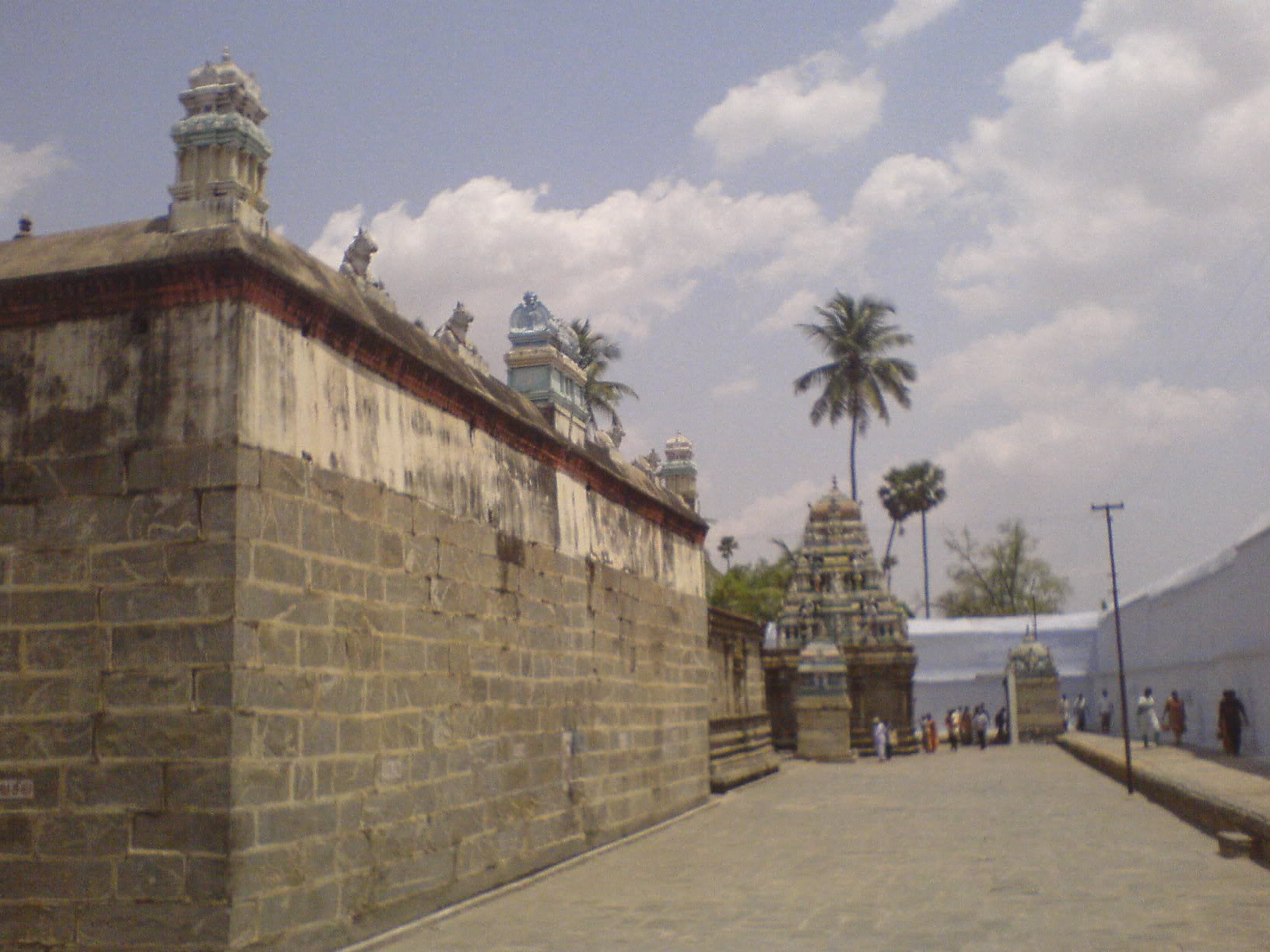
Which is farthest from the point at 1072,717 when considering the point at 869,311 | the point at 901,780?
the point at 901,780

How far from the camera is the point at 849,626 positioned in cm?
3488

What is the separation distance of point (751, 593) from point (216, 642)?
1644 inches

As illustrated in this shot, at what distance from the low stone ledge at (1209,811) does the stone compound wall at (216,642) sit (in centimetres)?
683

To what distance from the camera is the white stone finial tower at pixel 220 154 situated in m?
6.77

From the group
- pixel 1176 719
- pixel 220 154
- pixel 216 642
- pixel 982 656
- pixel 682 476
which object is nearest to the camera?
pixel 216 642

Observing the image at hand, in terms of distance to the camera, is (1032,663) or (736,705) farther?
(1032,663)

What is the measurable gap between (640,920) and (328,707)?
8.73 ft

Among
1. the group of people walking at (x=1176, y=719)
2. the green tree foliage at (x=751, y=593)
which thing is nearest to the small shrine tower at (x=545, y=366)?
the group of people walking at (x=1176, y=719)

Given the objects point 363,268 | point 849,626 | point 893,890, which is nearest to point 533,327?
point 363,268

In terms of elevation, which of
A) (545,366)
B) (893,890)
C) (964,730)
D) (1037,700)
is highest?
(545,366)

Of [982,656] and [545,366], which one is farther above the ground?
[545,366]

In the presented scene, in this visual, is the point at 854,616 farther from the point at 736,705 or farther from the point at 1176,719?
the point at 736,705

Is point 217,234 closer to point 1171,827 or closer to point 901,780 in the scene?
point 1171,827

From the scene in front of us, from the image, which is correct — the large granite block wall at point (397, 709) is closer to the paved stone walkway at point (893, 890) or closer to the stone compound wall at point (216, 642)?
the stone compound wall at point (216, 642)
